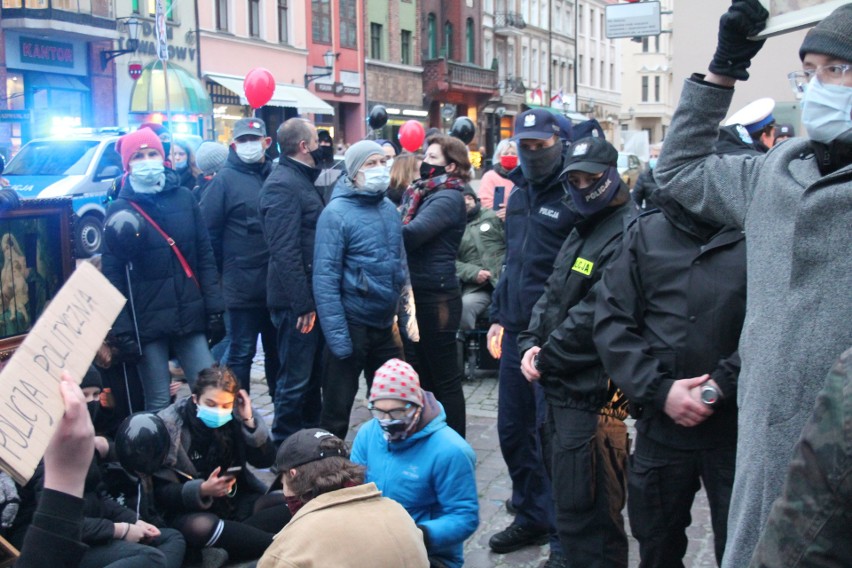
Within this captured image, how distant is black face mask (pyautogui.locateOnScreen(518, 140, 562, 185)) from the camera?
4.52 meters

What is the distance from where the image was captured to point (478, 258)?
8344mm

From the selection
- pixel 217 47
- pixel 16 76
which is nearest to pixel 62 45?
pixel 16 76

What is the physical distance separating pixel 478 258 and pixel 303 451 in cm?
502

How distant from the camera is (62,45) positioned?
25250 mm

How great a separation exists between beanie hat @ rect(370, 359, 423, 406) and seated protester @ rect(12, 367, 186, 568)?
48.5 inches

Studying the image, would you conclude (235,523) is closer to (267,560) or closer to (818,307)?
(267,560)

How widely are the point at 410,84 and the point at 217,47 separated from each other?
46.1 ft

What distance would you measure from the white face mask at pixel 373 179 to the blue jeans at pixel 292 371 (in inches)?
38.4

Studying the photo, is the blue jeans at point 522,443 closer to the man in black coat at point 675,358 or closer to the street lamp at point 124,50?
the man in black coat at point 675,358

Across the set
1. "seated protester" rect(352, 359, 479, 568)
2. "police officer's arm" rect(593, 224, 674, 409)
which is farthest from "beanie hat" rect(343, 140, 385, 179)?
"police officer's arm" rect(593, 224, 674, 409)

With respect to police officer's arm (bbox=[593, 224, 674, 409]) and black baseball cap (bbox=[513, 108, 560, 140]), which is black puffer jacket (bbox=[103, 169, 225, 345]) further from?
police officer's arm (bbox=[593, 224, 674, 409])

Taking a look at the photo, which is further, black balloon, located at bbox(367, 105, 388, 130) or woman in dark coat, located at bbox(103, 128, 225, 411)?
black balloon, located at bbox(367, 105, 388, 130)

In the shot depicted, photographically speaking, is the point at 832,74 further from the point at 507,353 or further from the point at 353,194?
the point at 353,194

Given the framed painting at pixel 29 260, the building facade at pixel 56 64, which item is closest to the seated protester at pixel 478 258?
the framed painting at pixel 29 260
